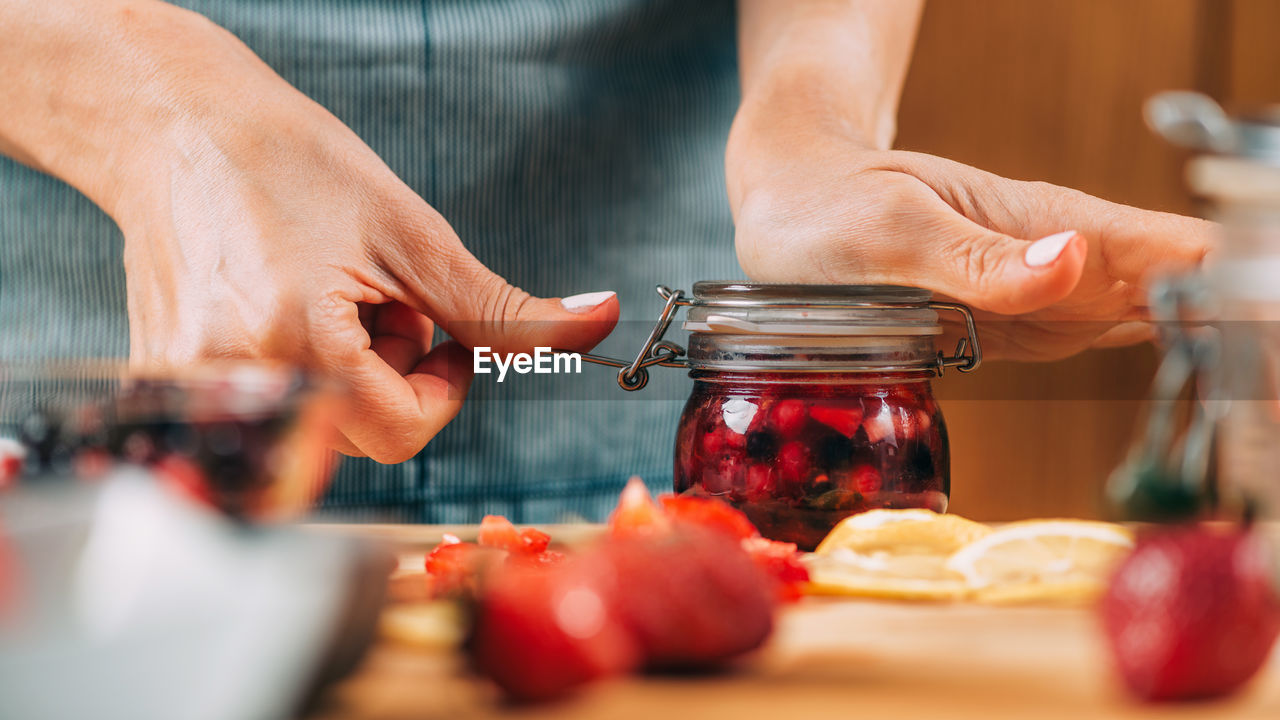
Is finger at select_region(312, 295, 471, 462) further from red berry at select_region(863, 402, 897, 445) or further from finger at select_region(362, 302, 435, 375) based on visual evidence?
red berry at select_region(863, 402, 897, 445)

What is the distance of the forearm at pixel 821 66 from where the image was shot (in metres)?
0.90

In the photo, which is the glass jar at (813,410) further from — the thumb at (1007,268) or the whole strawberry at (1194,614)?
the whole strawberry at (1194,614)

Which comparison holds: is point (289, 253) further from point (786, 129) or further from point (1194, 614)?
point (1194, 614)

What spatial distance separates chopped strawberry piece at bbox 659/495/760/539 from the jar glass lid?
113 millimetres

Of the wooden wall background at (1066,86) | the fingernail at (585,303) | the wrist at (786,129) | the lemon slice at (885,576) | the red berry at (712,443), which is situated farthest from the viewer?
the wooden wall background at (1066,86)

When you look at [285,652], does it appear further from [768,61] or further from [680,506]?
[768,61]

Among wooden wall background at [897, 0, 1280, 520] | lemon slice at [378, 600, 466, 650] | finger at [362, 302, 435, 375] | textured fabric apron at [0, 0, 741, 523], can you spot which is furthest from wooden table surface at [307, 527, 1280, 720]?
wooden wall background at [897, 0, 1280, 520]

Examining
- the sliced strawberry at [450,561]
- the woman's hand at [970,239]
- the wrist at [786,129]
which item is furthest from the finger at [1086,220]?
the sliced strawberry at [450,561]

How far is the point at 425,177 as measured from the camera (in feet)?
3.15

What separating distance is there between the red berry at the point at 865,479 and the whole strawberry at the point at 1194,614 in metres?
0.25

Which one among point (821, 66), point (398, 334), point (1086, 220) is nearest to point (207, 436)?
point (398, 334)

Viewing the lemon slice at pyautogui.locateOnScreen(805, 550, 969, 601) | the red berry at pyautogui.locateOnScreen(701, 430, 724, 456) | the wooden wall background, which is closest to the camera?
the lemon slice at pyautogui.locateOnScreen(805, 550, 969, 601)

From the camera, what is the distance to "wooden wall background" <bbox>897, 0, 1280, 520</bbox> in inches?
59.4

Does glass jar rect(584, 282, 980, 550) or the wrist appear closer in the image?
glass jar rect(584, 282, 980, 550)
